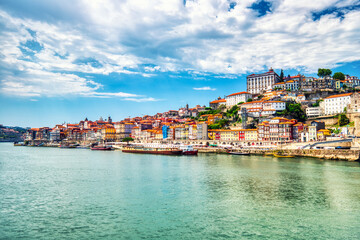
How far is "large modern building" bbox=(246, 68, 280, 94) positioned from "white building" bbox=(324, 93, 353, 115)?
19957 mm

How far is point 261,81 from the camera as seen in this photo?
81.9m

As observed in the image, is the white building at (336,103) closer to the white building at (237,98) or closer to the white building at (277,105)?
the white building at (277,105)

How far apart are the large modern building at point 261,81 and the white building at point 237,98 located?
7210 millimetres

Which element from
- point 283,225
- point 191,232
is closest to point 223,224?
point 191,232

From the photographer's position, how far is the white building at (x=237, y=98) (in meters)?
74.4

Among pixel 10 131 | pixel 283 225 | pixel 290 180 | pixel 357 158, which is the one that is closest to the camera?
pixel 283 225

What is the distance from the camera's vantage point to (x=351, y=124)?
47.4 m

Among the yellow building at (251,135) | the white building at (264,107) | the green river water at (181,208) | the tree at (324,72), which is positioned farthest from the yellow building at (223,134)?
the green river water at (181,208)

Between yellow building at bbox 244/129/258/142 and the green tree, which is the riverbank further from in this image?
the green tree

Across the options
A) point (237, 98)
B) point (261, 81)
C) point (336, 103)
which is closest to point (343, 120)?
point (336, 103)

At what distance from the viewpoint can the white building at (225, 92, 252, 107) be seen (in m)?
74.4

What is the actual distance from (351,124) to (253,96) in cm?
3200

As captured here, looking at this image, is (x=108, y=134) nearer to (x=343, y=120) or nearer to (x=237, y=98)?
(x=237, y=98)

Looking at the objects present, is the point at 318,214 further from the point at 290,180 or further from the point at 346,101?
the point at 346,101
